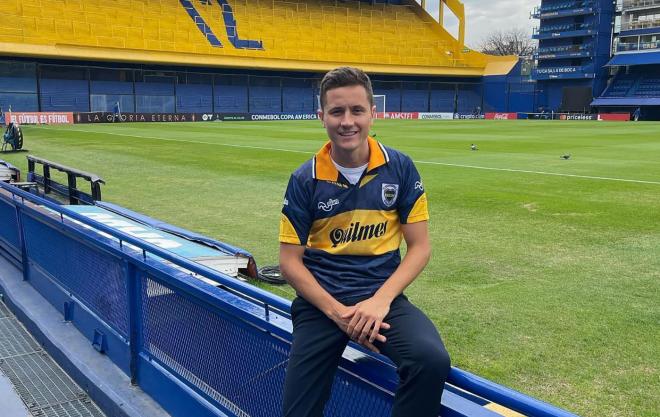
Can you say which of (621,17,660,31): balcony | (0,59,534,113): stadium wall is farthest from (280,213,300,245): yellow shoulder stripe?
(621,17,660,31): balcony

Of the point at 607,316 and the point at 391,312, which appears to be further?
the point at 607,316

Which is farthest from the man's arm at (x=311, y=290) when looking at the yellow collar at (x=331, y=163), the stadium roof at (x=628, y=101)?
the stadium roof at (x=628, y=101)

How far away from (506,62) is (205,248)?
223 feet

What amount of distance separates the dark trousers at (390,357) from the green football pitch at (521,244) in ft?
6.41

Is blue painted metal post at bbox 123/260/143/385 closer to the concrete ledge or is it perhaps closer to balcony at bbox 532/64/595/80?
the concrete ledge

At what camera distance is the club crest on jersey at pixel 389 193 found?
2590 millimetres

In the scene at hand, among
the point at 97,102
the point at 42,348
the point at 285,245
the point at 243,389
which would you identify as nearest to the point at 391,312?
the point at 285,245

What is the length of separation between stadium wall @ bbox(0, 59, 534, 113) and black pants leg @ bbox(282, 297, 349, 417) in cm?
3806

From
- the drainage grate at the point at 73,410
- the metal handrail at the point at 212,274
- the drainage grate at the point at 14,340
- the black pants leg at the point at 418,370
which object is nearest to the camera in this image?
the black pants leg at the point at 418,370

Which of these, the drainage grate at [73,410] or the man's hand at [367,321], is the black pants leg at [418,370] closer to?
the man's hand at [367,321]

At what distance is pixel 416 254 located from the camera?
263cm

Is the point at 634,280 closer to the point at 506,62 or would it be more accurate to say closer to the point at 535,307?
the point at 535,307

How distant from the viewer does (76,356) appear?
4.82 metres

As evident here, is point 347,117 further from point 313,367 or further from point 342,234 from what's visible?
point 313,367
